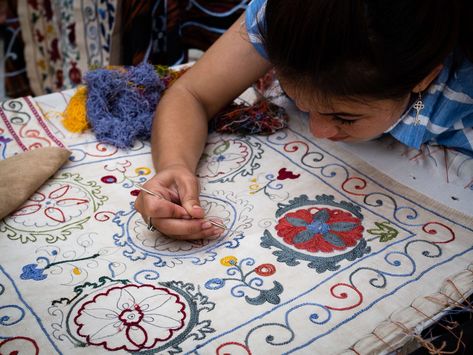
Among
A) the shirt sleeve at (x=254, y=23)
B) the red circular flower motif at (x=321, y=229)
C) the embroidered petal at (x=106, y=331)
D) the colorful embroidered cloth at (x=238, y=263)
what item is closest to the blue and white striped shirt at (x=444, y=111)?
the shirt sleeve at (x=254, y=23)

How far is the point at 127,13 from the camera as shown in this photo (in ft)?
5.69

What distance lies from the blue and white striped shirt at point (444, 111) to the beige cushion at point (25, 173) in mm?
475

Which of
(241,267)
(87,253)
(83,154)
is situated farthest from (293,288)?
(83,154)

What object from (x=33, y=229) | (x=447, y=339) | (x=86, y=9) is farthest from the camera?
(x=86, y=9)

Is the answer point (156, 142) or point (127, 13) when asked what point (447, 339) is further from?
point (127, 13)

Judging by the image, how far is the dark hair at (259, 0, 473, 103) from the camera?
0.76 metres

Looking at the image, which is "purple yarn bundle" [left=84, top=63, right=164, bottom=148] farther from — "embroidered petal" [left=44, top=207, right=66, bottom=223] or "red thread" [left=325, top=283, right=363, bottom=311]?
"red thread" [left=325, top=283, right=363, bottom=311]

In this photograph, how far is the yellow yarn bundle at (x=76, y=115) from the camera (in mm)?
1246

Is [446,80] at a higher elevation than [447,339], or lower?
higher

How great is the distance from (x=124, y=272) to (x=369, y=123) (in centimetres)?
47

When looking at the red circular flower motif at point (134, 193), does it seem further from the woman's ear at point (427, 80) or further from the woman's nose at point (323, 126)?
the woman's ear at point (427, 80)

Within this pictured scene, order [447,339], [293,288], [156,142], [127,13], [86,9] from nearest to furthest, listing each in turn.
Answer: [447,339] → [293,288] → [156,142] → [127,13] → [86,9]

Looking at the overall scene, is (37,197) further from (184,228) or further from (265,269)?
(265,269)

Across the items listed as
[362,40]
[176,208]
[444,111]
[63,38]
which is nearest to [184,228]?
[176,208]
